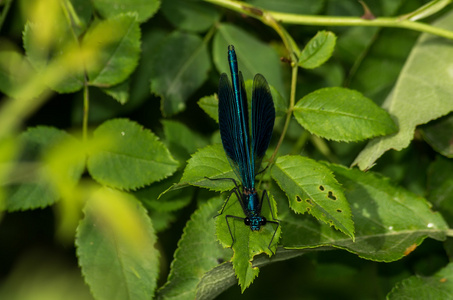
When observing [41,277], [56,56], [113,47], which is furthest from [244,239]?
[41,277]

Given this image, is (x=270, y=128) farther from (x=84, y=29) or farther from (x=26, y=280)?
(x=26, y=280)

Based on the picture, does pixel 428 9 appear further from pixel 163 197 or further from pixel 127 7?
pixel 163 197

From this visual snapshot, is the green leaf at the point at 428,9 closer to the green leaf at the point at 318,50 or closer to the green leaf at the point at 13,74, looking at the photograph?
the green leaf at the point at 318,50

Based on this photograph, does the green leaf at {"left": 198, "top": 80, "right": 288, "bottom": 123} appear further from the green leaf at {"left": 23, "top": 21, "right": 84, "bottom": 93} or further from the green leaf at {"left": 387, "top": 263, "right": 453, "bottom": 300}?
the green leaf at {"left": 387, "top": 263, "right": 453, "bottom": 300}

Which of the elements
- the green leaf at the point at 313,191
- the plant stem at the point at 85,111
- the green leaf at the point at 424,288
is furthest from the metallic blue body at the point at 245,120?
the green leaf at the point at 424,288

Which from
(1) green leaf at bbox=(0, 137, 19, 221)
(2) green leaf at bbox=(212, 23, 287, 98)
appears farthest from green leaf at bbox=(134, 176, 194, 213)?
(2) green leaf at bbox=(212, 23, 287, 98)

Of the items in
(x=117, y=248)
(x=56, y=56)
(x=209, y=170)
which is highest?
(x=56, y=56)
